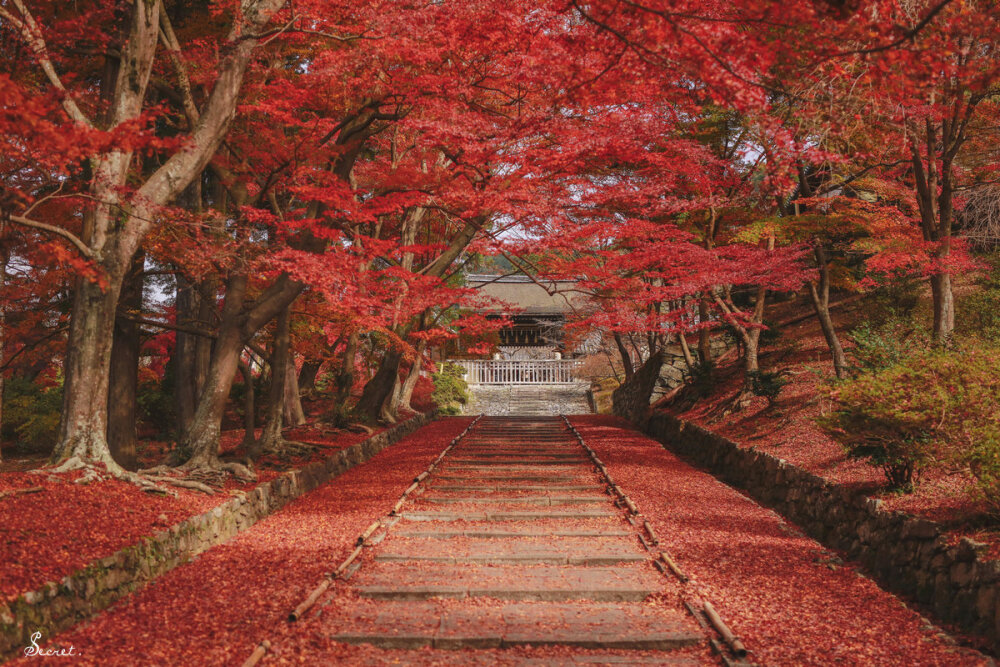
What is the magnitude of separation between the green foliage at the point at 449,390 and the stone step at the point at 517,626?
900 inches

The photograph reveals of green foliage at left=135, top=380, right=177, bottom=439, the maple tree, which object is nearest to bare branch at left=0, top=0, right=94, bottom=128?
the maple tree

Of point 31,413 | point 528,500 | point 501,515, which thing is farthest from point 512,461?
point 31,413

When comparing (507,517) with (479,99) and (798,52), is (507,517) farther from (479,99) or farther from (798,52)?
(479,99)

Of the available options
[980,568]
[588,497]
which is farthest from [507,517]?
[980,568]

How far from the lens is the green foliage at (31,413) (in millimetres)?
16969

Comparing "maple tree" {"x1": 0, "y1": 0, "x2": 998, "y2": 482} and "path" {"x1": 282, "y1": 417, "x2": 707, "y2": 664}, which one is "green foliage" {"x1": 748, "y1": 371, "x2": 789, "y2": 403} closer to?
"maple tree" {"x1": 0, "y1": 0, "x2": 998, "y2": 482}

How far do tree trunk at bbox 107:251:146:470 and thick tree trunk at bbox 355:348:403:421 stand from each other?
280 inches

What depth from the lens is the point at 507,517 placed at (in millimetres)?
9266

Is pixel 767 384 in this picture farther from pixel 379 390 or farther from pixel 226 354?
pixel 226 354

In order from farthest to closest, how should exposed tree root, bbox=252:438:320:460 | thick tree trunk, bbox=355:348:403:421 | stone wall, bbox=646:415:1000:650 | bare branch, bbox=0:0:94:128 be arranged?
1. thick tree trunk, bbox=355:348:403:421
2. exposed tree root, bbox=252:438:320:460
3. bare branch, bbox=0:0:94:128
4. stone wall, bbox=646:415:1000:650

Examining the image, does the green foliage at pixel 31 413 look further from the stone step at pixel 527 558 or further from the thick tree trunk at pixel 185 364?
the stone step at pixel 527 558

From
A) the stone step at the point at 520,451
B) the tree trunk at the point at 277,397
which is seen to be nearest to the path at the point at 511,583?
the tree trunk at the point at 277,397

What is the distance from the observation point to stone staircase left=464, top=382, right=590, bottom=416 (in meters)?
30.4

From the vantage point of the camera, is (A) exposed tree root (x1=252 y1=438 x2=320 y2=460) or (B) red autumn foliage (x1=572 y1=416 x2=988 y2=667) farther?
(A) exposed tree root (x1=252 y1=438 x2=320 y2=460)
